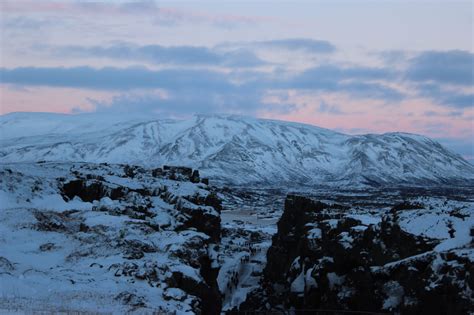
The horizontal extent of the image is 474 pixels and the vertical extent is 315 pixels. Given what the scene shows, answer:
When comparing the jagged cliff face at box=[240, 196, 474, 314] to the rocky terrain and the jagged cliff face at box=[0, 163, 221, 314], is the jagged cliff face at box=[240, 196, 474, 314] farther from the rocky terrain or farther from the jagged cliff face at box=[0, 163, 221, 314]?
the jagged cliff face at box=[0, 163, 221, 314]

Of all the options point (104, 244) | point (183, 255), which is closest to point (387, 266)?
point (183, 255)

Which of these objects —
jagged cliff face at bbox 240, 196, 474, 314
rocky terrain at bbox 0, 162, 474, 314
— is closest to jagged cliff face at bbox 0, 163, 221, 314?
rocky terrain at bbox 0, 162, 474, 314

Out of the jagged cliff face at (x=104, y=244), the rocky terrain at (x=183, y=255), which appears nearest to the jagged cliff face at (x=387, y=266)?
the rocky terrain at (x=183, y=255)

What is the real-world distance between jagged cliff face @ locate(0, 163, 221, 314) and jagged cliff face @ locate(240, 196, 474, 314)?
841 cm

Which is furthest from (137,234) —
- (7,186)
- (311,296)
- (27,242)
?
(7,186)

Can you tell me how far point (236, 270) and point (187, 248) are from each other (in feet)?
113

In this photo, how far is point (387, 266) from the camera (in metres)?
43.6

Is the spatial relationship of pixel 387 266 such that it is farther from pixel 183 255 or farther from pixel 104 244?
pixel 104 244

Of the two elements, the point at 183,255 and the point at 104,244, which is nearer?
the point at 104,244

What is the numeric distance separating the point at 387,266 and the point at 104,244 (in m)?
20.8

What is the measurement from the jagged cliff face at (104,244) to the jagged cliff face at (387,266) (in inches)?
331

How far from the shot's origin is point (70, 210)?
58.5 metres

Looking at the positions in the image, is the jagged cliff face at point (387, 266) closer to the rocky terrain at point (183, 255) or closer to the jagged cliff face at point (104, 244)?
the rocky terrain at point (183, 255)

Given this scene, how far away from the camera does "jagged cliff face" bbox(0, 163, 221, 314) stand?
32500 mm
